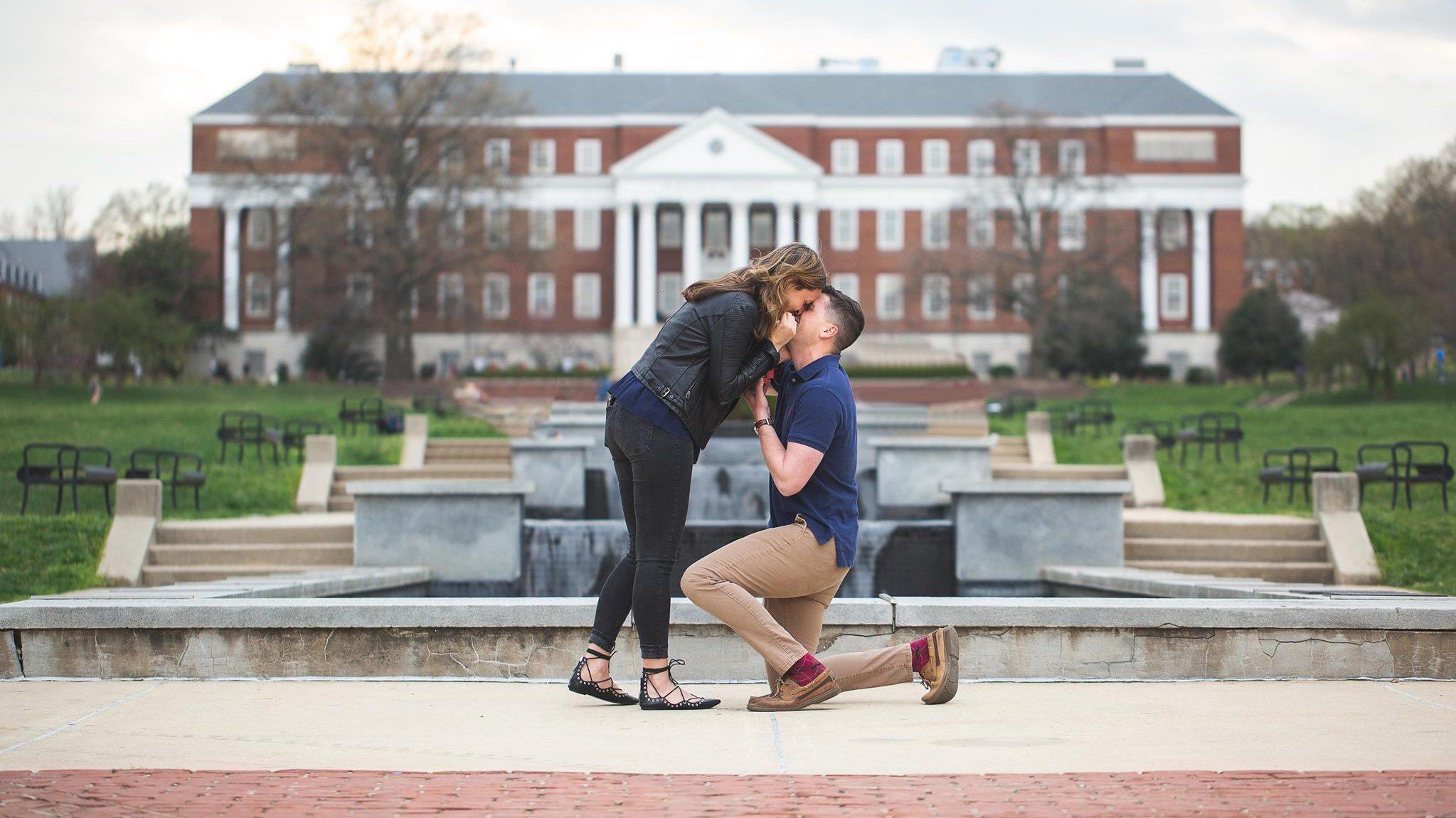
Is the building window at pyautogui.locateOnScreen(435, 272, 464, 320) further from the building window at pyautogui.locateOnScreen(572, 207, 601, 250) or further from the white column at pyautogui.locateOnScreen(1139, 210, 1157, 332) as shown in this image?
the white column at pyautogui.locateOnScreen(1139, 210, 1157, 332)

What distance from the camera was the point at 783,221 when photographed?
69.1m

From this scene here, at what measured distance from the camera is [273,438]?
2109 cm

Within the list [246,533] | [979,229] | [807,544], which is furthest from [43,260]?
[807,544]

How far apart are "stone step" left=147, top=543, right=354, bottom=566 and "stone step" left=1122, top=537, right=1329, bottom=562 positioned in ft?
22.4

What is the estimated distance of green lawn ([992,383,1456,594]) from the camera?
1302 cm

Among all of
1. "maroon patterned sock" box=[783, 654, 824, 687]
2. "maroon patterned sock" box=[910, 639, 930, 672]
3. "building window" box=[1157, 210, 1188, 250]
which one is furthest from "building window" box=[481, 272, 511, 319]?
"maroon patterned sock" box=[783, 654, 824, 687]

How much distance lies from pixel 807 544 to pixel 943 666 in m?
0.78

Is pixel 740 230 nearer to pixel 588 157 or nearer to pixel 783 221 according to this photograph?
pixel 783 221

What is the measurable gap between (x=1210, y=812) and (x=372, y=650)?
426 cm

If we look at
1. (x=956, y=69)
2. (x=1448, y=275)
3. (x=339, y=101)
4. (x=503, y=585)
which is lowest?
(x=503, y=585)

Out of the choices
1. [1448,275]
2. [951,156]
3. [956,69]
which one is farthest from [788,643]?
[956,69]

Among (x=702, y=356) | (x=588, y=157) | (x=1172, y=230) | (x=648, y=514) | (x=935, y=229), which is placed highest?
(x=588, y=157)

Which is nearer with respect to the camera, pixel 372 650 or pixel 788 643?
pixel 788 643

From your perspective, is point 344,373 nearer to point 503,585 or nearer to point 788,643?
point 503,585
